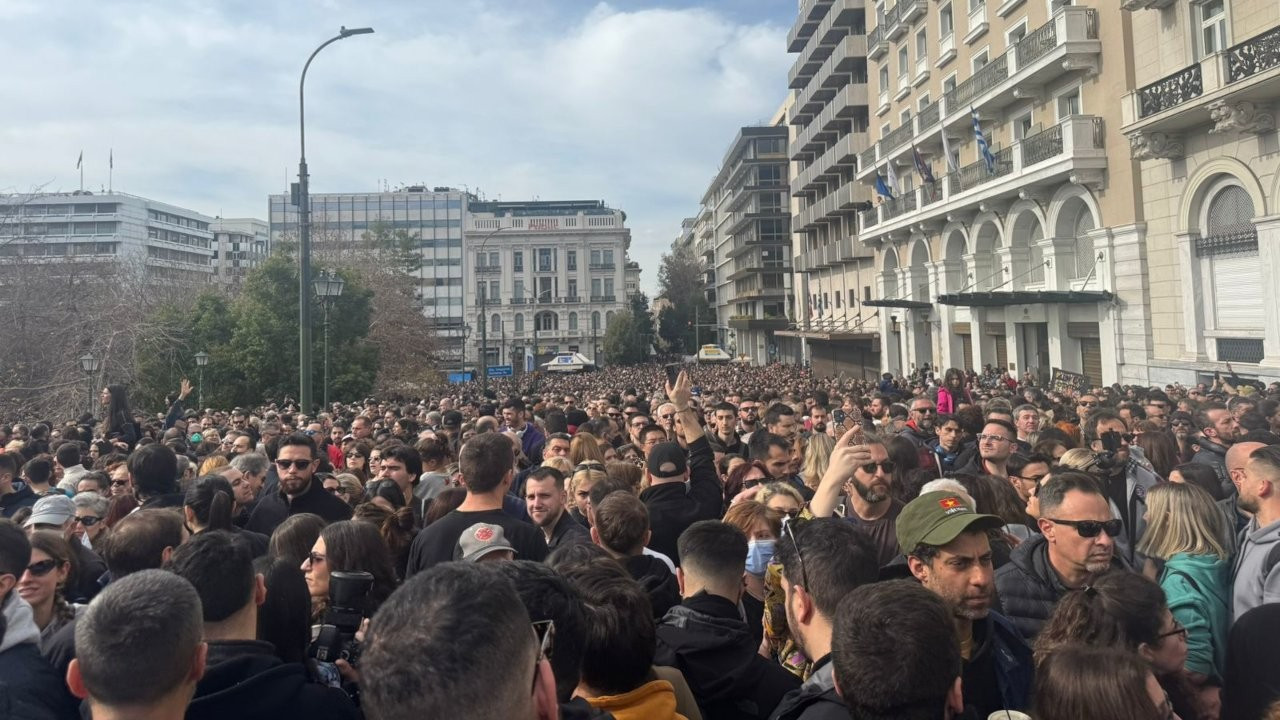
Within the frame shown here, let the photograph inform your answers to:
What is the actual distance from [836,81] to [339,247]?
29.8 metres

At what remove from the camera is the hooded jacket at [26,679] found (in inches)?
95.6

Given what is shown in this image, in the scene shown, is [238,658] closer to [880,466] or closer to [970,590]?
[970,590]

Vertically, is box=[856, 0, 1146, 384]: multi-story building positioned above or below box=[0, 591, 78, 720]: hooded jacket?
above

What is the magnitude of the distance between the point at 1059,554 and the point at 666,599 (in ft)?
5.70

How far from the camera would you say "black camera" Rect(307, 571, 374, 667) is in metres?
2.76

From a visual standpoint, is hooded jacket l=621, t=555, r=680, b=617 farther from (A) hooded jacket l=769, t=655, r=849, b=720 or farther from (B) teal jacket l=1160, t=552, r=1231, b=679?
(B) teal jacket l=1160, t=552, r=1231, b=679

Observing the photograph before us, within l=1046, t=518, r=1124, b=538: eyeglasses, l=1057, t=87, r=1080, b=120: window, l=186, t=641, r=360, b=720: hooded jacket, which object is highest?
l=1057, t=87, r=1080, b=120: window

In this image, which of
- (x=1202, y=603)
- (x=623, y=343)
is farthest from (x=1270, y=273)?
(x=623, y=343)

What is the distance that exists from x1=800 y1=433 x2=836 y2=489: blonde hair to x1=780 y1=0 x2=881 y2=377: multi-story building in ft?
111

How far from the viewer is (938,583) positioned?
2.98 metres

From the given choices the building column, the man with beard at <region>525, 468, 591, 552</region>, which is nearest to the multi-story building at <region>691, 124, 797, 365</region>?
the building column

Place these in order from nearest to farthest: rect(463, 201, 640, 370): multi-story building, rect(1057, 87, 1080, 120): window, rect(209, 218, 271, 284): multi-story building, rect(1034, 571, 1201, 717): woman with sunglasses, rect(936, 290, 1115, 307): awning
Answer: rect(1034, 571, 1201, 717): woman with sunglasses
rect(936, 290, 1115, 307): awning
rect(1057, 87, 1080, 120): window
rect(463, 201, 640, 370): multi-story building
rect(209, 218, 271, 284): multi-story building

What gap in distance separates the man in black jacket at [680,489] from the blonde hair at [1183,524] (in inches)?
91.3

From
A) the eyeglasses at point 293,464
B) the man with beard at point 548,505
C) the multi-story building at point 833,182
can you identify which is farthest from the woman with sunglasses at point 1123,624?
the multi-story building at point 833,182
